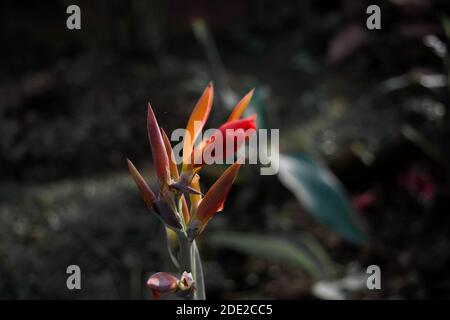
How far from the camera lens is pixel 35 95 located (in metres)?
3.34

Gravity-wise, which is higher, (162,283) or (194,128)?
(194,128)

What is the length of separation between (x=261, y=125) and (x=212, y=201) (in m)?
1.41

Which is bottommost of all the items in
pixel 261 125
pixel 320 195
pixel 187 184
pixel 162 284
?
pixel 162 284

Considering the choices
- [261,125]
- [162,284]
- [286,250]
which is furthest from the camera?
[261,125]

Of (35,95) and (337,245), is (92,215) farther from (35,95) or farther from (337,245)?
(35,95)

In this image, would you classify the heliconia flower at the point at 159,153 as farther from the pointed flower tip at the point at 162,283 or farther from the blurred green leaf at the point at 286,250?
the blurred green leaf at the point at 286,250

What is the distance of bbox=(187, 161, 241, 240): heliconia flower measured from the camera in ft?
2.56

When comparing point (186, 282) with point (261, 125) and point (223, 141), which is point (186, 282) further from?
point (261, 125)

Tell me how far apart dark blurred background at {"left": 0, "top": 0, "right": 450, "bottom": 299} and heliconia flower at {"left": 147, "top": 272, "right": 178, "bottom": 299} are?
2.35ft

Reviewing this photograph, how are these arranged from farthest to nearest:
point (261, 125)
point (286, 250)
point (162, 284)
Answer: point (261, 125), point (286, 250), point (162, 284)

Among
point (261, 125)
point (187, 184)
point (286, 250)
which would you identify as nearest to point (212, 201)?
point (187, 184)

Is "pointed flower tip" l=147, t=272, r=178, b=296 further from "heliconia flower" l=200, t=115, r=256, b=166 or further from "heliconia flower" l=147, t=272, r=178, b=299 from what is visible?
"heliconia flower" l=200, t=115, r=256, b=166

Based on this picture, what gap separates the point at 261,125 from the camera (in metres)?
2.18

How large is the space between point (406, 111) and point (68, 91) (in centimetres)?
152
